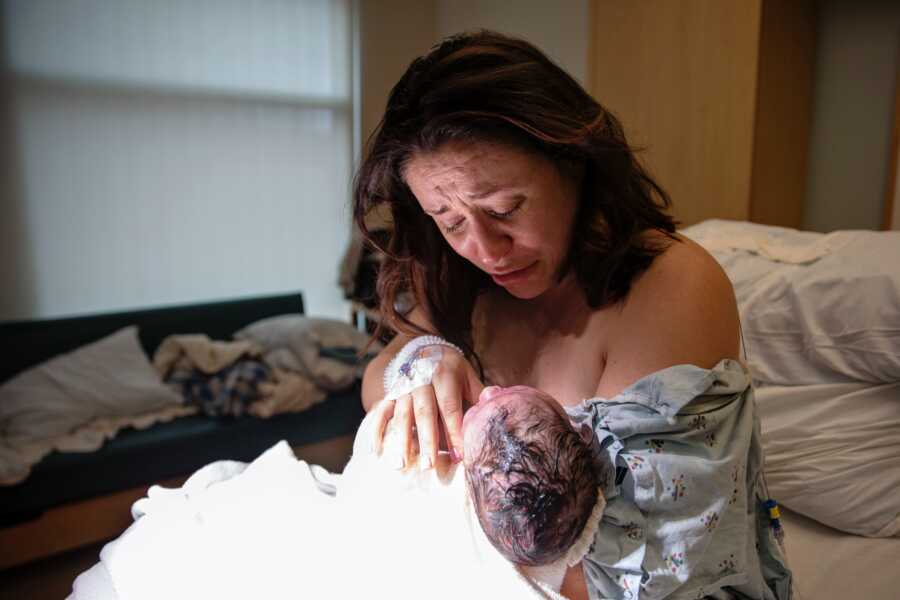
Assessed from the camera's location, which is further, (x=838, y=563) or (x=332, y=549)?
(x=838, y=563)

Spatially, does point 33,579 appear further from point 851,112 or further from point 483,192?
point 851,112

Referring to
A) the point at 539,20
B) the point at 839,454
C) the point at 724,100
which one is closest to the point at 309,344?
the point at 539,20

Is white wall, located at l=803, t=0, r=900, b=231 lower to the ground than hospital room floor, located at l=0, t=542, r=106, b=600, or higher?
higher

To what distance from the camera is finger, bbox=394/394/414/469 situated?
0.94 metres

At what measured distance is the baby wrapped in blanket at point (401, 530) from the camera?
2.70 ft

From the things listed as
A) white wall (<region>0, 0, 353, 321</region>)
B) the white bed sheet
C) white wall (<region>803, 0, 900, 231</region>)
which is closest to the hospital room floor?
white wall (<region>0, 0, 353, 321</region>)

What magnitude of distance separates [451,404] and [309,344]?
2131mm

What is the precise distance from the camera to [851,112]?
2.08 m

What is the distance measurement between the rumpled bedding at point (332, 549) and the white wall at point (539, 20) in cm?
231

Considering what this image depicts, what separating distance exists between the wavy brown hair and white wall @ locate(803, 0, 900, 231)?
122 cm

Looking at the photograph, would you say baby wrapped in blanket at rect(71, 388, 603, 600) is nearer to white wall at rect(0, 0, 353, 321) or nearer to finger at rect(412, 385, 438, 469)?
finger at rect(412, 385, 438, 469)

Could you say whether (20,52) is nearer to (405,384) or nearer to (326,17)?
(326,17)

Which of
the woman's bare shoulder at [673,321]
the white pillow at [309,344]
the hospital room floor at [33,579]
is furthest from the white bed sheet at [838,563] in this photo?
the white pillow at [309,344]

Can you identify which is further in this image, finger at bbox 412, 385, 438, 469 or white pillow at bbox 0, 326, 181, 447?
white pillow at bbox 0, 326, 181, 447
